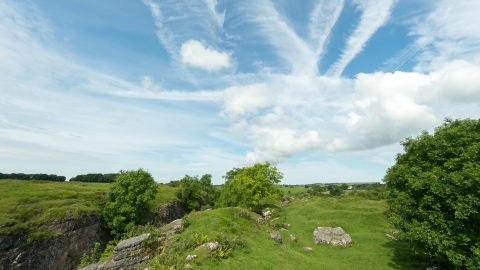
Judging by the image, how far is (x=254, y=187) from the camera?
5300 centimetres

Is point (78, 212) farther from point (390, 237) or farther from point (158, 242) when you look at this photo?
point (390, 237)

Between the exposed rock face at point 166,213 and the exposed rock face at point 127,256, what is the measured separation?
30881 millimetres

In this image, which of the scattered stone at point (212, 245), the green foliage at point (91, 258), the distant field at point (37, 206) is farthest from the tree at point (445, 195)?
the distant field at point (37, 206)

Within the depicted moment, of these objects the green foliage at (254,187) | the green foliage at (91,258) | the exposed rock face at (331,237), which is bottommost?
the green foliage at (91,258)

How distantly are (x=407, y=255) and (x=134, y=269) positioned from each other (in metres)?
32.3

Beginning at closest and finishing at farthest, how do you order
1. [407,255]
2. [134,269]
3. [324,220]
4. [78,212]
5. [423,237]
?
[423,237] → [134,269] → [407,255] → [78,212] → [324,220]

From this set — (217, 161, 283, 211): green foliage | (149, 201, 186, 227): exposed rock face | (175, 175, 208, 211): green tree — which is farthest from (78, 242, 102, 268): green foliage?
(175, 175, 208, 211): green tree

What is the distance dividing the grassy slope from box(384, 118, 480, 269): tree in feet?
30.8

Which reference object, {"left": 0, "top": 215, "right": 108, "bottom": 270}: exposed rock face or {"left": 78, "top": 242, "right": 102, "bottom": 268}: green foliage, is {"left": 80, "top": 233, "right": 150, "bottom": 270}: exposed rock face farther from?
{"left": 0, "top": 215, "right": 108, "bottom": 270}: exposed rock face

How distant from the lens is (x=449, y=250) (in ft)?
59.2

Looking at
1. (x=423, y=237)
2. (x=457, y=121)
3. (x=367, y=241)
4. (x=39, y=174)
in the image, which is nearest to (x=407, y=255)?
(x=367, y=241)

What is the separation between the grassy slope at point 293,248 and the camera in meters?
21.4

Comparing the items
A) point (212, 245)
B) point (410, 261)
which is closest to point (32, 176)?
point (212, 245)

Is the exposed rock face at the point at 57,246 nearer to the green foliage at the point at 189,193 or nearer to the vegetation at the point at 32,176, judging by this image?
the green foliage at the point at 189,193
